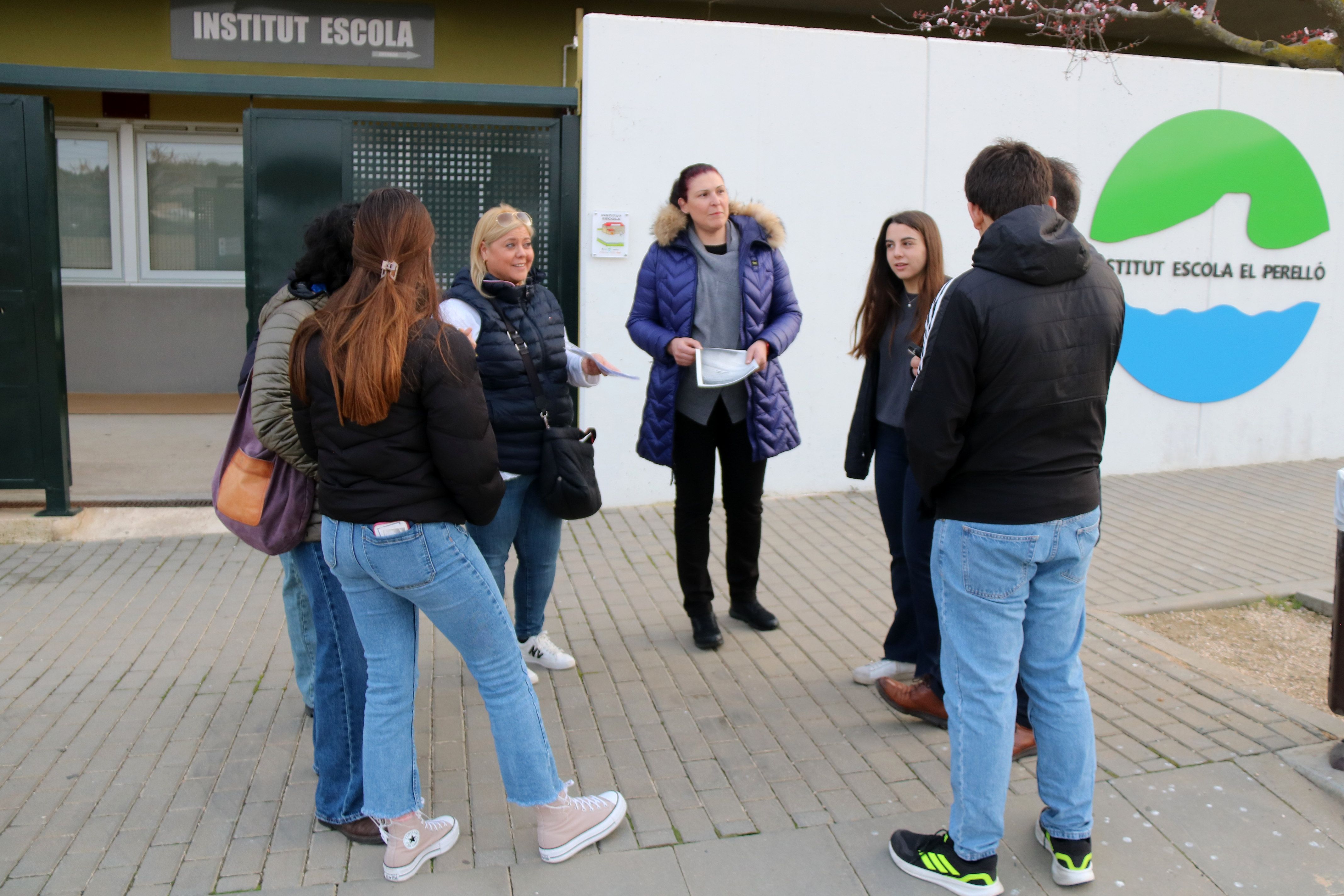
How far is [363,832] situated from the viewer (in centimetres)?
316

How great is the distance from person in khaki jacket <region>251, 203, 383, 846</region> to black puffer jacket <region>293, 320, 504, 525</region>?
0.23 metres

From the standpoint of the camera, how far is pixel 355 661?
10.3 ft

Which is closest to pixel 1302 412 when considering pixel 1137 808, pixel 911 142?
pixel 911 142

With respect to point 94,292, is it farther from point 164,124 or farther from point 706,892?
point 706,892

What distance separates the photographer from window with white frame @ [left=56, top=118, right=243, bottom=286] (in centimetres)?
1107

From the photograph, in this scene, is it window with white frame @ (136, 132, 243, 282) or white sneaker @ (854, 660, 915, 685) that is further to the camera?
window with white frame @ (136, 132, 243, 282)

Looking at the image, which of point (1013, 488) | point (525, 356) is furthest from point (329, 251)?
point (1013, 488)

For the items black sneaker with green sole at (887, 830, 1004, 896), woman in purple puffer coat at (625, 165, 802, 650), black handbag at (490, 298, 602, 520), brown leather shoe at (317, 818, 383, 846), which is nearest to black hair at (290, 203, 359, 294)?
black handbag at (490, 298, 602, 520)

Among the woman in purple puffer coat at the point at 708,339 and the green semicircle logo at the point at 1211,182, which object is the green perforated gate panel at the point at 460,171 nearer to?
the woman in purple puffer coat at the point at 708,339

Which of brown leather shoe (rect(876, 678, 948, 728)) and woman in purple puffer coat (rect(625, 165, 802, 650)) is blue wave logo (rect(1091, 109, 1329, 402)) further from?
brown leather shoe (rect(876, 678, 948, 728))

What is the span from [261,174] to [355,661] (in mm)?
4124

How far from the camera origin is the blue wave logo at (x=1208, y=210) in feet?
25.1

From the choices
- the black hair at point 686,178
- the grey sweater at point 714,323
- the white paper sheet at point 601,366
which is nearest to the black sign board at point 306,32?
the black hair at point 686,178

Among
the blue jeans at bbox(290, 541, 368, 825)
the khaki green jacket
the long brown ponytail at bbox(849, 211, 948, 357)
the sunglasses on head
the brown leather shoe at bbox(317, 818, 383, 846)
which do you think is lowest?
the brown leather shoe at bbox(317, 818, 383, 846)
